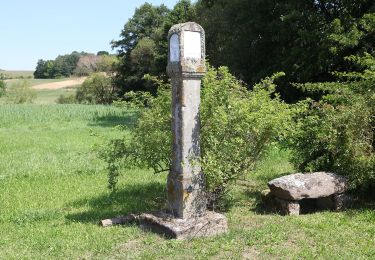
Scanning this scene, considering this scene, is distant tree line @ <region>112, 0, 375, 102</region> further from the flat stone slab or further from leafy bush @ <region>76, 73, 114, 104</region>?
leafy bush @ <region>76, 73, 114, 104</region>

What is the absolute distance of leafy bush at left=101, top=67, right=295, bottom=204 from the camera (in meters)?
7.71

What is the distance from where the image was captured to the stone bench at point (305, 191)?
26.0 feet

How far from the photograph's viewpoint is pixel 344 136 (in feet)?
28.3

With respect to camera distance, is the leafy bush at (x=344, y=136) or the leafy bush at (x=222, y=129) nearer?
the leafy bush at (x=222, y=129)

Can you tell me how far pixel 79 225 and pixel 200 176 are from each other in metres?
2.25

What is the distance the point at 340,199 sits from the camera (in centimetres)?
834

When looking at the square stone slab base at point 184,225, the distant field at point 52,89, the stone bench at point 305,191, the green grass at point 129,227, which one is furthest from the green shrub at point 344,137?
the distant field at point 52,89

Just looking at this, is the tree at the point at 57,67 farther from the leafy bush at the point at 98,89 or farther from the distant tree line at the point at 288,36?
the distant tree line at the point at 288,36

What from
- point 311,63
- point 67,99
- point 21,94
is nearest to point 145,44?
point 21,94

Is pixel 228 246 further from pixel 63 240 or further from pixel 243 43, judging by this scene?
pixel 243 43

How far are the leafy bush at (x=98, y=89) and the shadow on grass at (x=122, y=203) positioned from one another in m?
49.7

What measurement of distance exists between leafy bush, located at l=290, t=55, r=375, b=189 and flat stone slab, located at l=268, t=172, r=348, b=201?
38 cm

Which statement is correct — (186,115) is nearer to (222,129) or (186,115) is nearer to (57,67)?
(222,129)

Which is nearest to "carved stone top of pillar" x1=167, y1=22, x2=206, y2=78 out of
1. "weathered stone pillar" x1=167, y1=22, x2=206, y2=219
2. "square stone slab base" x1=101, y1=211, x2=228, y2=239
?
"weathered stone pillar" x1=167, y1=22, x2=206, y2=219
